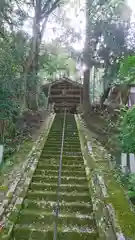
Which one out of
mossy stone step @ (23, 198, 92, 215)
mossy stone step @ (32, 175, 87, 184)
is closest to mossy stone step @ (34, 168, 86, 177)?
mossy stone step @ (32, 175, 87, 184)

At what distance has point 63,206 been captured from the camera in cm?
585

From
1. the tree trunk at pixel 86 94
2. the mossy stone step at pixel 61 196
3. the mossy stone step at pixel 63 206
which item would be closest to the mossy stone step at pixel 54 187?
the mossy stone step at pixel 61 196

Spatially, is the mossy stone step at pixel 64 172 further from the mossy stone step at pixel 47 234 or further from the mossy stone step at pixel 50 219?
the mossy stone step at pixel 47 234

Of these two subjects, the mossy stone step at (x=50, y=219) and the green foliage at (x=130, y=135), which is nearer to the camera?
the mossy stone step at (x=50, y=219)

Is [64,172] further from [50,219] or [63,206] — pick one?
[50,219]

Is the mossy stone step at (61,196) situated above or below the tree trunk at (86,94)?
below

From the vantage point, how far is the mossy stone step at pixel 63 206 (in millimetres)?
5691

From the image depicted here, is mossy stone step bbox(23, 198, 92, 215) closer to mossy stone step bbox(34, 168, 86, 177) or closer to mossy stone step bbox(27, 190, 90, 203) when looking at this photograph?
mossy stone step bbox(27, 190, 90, 203)

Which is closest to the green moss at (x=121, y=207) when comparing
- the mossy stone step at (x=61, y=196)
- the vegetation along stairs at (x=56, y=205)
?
the vegetation along stairs at (x=56, y=205)

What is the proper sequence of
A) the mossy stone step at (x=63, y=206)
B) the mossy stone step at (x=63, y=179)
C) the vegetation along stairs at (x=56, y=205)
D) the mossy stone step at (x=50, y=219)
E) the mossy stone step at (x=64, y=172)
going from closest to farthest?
the vegetation along stairs at (x=56, y=205)
the mossy stone step at (x=50, y=219)
the mossy stone step at (x=63, y=206)
the mossy stone step at (x=63, y=179)
the mossy stone step at (x=64, y=172)

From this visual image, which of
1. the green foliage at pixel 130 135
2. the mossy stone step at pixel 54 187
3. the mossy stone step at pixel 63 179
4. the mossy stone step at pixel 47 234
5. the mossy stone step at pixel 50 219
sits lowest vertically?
the mossy stone step at pixel 47 234

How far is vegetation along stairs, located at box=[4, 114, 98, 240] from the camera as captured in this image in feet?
15.9

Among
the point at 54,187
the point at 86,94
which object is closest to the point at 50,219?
the point at 54,187

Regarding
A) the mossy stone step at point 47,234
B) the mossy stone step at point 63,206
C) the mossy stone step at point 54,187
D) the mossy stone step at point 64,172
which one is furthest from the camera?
the mossy stone step at point 64,172
